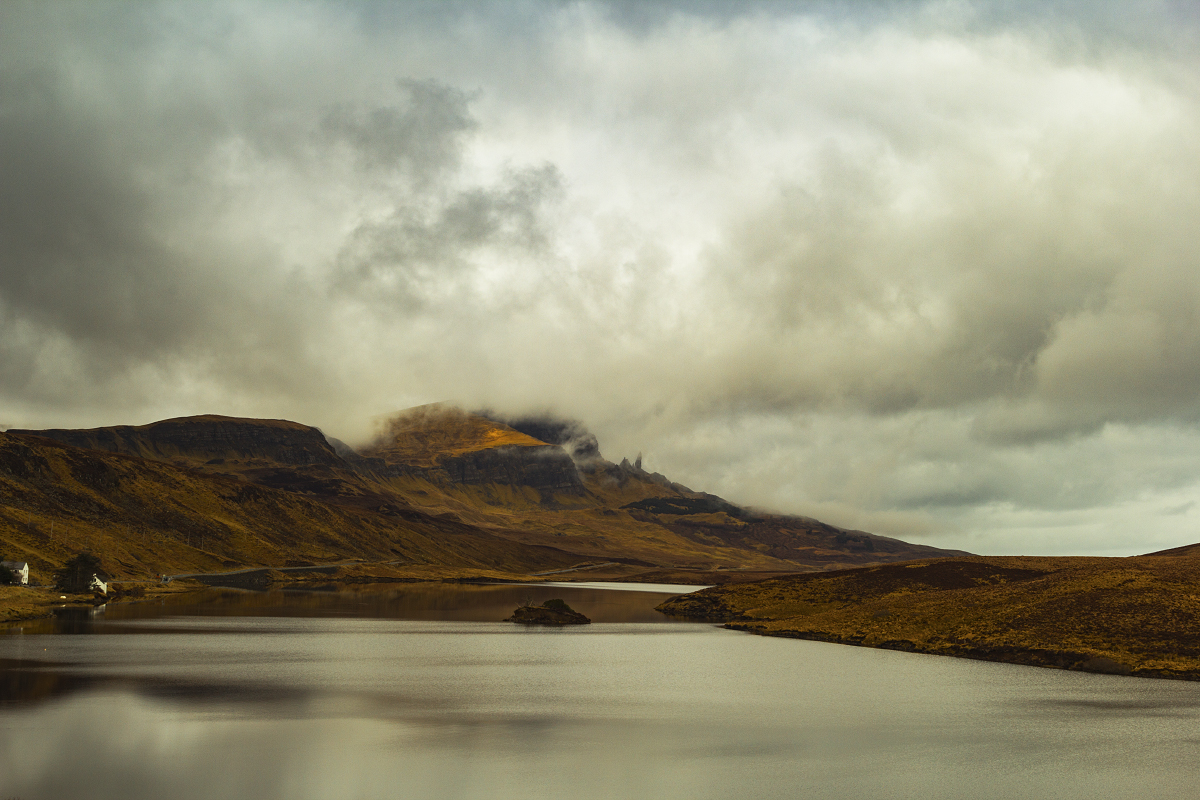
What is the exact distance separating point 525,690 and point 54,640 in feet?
161

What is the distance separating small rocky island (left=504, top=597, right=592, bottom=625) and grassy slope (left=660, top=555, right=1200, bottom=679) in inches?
931

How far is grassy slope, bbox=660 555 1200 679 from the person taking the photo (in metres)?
78.4

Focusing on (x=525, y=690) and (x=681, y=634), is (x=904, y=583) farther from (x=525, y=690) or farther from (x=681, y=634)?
(x=525, y=690)

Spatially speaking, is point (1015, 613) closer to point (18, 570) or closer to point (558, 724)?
point (558, 724)

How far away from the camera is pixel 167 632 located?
96375 mm

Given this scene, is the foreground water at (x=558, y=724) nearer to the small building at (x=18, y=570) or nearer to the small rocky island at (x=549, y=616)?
the small rocky island at (x=549, y=616)

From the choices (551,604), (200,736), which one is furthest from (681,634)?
(200,736)

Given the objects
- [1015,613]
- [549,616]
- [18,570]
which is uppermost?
[18,570]

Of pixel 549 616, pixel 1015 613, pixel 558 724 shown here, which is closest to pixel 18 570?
pixel 549 616

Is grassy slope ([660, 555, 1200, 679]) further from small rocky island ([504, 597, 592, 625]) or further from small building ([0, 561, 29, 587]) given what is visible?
small building ([0, 561, 29, 587])

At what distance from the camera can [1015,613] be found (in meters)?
93.6

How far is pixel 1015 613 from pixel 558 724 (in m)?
64.0

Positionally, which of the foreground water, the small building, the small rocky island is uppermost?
the small building

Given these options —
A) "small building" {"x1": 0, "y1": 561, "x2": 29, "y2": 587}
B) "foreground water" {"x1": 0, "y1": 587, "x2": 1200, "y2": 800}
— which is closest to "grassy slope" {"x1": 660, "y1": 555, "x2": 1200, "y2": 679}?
"foreground water" {"x1": 0, "y1": 587, "x2": 1200, "y2": 800}
